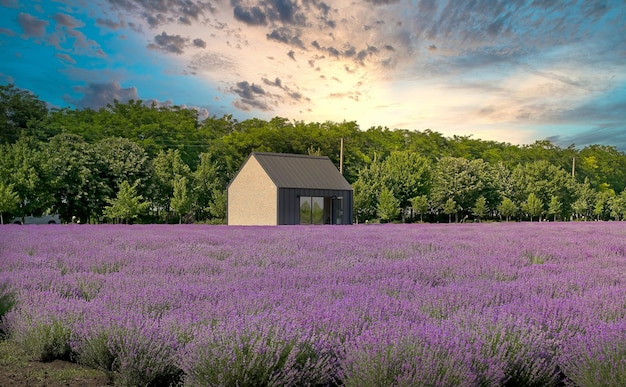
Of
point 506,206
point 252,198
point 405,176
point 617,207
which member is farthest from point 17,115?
point 617,207

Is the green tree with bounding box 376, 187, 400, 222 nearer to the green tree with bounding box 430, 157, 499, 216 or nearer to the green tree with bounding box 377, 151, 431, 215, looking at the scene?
the green tree with bounding box 377, 151, 431, 215

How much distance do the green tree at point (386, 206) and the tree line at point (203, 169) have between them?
3.5 inches

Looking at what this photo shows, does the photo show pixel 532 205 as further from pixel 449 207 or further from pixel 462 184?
pixel 449 207

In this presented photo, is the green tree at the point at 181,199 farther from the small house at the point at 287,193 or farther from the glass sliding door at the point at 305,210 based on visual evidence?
the glass sliding door at the point at 305,210

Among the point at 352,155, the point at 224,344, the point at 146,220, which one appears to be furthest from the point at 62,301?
the point at 352,155

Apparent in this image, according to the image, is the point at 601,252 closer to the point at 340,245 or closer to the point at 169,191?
the point at 340,245

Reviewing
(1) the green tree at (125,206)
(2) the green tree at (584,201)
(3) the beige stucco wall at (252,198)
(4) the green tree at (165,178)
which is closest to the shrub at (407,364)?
(3) the beige stucco wall at (252,198)

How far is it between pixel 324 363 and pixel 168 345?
1.15 m

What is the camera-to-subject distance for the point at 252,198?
36.6 metres

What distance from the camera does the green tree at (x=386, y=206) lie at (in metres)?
46.3

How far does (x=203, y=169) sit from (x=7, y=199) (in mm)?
21111

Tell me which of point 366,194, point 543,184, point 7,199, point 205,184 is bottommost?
point 7,199

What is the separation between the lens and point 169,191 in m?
43.3

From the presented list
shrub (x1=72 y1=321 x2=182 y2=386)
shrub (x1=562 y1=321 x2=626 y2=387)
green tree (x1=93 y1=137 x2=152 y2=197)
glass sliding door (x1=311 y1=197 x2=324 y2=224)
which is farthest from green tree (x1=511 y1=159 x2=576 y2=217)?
shrub (x1=72 y1=321 x2=182 y2=386)
